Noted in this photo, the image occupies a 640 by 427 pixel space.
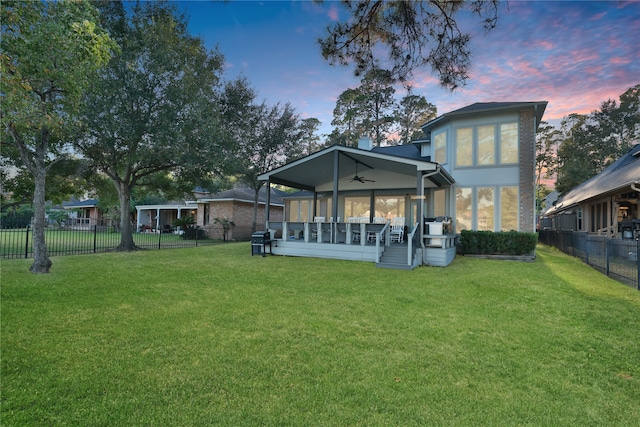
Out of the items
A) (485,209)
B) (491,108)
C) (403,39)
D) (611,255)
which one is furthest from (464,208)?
(403,39)

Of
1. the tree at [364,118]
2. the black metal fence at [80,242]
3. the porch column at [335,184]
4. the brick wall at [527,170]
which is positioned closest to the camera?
the porch column at [335,184]

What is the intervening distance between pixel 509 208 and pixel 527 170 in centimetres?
171

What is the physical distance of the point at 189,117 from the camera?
15.0 meters

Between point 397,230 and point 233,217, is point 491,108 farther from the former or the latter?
point 233,217

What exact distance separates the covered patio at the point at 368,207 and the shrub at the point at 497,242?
768 mm

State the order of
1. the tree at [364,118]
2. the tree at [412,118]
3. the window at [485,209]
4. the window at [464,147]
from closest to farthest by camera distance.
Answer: the window at [485,209] < the window at [464,147] < the tree at [364,118] < the tree at [412,118]

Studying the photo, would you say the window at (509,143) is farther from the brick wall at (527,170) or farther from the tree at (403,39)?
the tree at (403,39)

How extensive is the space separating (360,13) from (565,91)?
8.72m

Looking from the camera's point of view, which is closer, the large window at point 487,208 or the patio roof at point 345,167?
the patio roof at point 345,167

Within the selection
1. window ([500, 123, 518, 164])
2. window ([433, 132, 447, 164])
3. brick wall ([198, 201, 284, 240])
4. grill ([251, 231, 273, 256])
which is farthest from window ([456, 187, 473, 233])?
brick wall ([198, 201, 284, 240])

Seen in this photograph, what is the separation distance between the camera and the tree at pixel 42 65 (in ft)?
20.1

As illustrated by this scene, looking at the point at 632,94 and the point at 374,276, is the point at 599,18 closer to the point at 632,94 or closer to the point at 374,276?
the point at 374,276

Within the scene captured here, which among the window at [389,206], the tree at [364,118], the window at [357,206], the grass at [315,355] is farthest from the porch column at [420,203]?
the tree at [364,118]

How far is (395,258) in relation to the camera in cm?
1069
